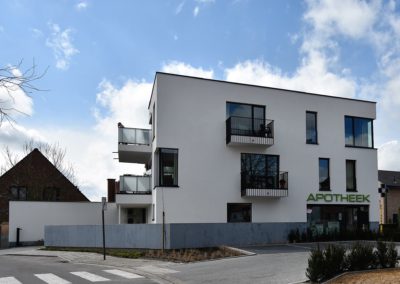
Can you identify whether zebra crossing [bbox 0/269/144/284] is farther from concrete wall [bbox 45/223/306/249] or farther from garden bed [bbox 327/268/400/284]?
garden bed [bbox 327/268/400/284]

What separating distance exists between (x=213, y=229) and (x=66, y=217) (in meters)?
13.1

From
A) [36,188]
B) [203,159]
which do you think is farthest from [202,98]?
[36,188]

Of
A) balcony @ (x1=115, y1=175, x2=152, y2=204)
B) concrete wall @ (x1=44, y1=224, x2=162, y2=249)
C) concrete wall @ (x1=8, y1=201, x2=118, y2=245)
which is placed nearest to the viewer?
concrete wall @ (x1=44, y1=224, x2=162, y2=249)

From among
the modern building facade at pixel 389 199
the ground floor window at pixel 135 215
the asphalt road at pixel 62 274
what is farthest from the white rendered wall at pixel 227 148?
the modern building facade at pixel 389 199

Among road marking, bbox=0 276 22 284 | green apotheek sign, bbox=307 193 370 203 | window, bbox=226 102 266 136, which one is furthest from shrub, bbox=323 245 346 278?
green apotheek sign, bbox=307 193 370 203

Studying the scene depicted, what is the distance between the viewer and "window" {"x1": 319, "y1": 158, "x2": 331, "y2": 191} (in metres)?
27.6

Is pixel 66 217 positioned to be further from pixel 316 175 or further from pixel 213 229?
pixel 316 175

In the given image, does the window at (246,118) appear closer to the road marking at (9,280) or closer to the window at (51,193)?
the road marking at (9,280)

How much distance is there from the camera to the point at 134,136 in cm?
2727

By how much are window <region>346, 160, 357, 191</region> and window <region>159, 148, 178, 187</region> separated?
11120 millimetres

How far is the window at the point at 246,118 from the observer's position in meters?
25.5

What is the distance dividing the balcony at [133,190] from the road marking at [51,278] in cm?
1089

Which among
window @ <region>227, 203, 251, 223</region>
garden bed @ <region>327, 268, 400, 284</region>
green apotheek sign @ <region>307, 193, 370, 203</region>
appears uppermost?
green apotheek sign @ <region>307, 193, 370, 203</region>

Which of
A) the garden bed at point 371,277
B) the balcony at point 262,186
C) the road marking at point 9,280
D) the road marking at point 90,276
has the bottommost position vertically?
the road marking at point 90,276
